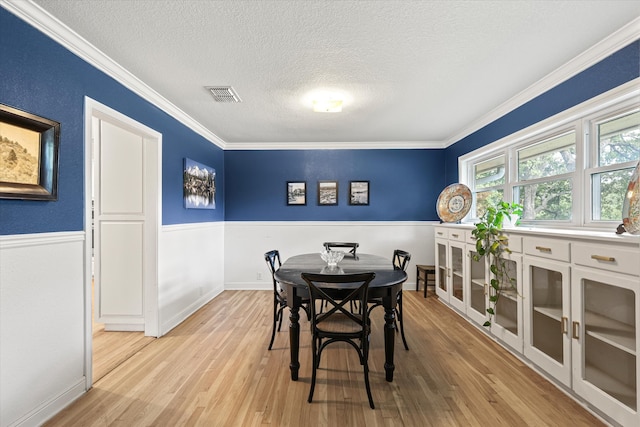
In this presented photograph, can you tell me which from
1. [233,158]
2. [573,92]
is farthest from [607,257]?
[233,158]

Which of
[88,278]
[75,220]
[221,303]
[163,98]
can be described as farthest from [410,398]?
[163,98]

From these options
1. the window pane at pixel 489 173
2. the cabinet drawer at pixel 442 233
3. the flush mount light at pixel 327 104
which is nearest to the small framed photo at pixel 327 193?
the cabinet drawer at pixel 442 233

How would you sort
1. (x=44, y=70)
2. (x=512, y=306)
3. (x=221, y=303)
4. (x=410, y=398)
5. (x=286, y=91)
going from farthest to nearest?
(x=221, y=303) → (x=286, y=91) → (x=512, y=306) → (x=410, y=398) → (x=44, y=70)

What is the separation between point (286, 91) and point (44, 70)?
179 centimetres

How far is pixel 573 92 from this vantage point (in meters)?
2.38

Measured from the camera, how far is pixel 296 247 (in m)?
5.02

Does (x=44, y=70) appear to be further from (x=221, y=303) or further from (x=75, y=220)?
(x=221, y=303)

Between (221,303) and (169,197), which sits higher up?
(169,197)

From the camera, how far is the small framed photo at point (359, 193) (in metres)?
5.00

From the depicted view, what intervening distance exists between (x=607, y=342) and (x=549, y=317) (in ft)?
1.54

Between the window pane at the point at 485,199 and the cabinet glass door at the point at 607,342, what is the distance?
2023 millimetres

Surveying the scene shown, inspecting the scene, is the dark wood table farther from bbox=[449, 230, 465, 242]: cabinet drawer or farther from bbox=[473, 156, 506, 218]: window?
bbox=[473, 156, 506, 218]: window

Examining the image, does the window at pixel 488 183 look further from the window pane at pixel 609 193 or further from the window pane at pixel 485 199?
the window pane at pixel 609 193

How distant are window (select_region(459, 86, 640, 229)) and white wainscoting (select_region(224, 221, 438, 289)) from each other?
5.49 ft
